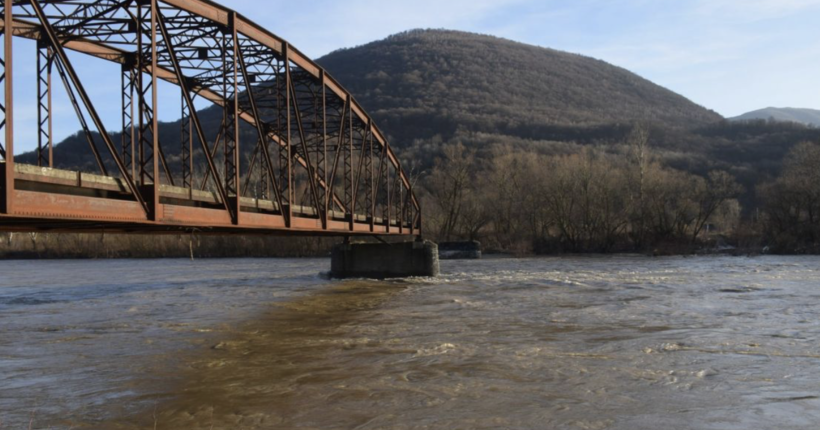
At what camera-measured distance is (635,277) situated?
34625 millimetres

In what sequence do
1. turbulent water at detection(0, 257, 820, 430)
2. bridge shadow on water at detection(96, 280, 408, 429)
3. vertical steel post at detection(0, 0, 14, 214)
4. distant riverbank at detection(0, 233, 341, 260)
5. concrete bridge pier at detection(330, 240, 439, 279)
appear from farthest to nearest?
distant riverbank at detection(0, 233, 341, 260), concrete bridge pier at detection(330, 240, 439, 279), turbulent water at detection(0, 257, 820, 430), bridge shadow on water at detection(96, 280, 408, 429), vertical steel post at detection(0, 0, 14, 214)

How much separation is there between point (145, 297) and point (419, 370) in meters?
17.9

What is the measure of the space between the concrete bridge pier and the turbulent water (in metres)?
10.1

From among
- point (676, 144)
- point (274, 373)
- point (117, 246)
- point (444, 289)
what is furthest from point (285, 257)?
point (676, 144)

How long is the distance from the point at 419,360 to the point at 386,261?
24.7 meters

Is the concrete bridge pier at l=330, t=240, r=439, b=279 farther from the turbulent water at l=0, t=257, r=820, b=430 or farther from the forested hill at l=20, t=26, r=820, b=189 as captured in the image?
the forested hill at l=20, t=26, r=820, b=189

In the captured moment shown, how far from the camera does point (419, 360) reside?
1386 centimetres

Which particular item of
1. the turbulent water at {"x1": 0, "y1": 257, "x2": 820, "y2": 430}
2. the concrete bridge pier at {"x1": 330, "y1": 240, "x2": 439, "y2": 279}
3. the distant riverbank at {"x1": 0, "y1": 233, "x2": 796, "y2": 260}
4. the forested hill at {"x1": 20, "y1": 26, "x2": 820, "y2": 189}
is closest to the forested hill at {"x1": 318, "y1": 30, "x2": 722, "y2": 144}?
the forested hill at {"x1": 20, "y1": 26, "x2": 820, "y2": 189}

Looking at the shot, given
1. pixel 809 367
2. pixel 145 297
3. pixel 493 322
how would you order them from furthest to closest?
1. pixel 145 297
2. pixel 493 322
3. pixel 809 367

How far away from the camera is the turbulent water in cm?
1002

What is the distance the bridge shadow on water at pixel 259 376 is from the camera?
9891mm

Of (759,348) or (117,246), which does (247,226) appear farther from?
(117,246)

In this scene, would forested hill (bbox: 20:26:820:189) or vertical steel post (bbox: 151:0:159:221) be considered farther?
forested hill (bbox: 20:26:820:189)

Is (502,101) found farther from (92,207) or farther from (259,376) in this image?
(92,207)
